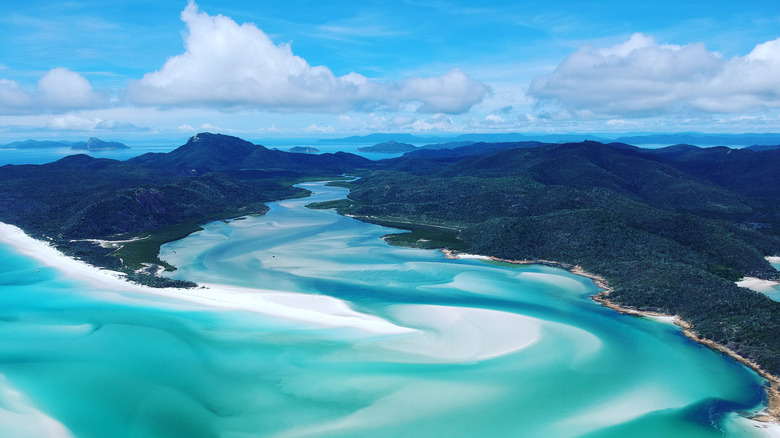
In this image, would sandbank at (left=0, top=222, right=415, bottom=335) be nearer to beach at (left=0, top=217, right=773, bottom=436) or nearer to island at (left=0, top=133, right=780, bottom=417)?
beach at (left=0, top=217, right=773, bottom=436)

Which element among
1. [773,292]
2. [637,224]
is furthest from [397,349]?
[637,224]

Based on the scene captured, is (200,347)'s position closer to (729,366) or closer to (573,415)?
(573,415)

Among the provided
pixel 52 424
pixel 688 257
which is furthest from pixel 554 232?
pixel 52 424

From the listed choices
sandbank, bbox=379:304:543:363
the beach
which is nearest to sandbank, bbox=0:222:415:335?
the beach

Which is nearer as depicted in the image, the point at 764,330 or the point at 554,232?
the point at 764,330

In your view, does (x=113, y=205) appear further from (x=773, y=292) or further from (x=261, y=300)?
(x=773, y=292)

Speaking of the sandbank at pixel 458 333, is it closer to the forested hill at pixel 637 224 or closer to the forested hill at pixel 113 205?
the forested hill at pixel 637 224

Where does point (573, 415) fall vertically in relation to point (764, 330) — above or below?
below
